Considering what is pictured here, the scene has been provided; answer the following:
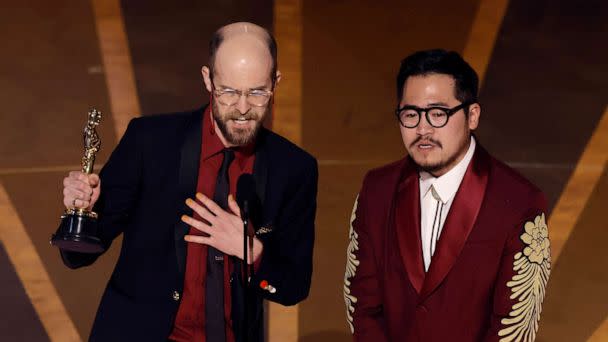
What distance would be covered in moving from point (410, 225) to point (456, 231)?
16 centimetres

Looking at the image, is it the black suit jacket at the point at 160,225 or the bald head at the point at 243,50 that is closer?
the bald head at the point at 243,50

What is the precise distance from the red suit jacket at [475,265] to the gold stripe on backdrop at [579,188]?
248 cm

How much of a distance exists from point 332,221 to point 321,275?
0.43 metres

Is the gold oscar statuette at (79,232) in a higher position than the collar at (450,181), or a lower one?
lower

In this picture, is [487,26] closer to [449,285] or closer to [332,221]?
[332,221]

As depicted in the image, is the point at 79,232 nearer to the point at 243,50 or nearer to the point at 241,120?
the point at 241,120

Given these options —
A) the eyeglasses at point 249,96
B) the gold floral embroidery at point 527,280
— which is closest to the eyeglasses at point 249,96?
the eyeglasses at point 249,96

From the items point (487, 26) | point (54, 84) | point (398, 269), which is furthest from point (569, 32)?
point (398, 269)

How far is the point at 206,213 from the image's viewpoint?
13.1 feet

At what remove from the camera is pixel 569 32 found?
8688 millimetres

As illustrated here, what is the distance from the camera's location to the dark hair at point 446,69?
3.93 m

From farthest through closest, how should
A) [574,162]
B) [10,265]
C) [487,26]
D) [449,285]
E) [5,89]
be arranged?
[487,26] < [5,89] < [574,162] < [10,265] < [449,285]

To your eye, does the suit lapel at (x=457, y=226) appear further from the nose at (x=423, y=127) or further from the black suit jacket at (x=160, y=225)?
the black suit jacket at (x=160, y=225)

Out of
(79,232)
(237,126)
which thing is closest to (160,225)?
(79,232)
